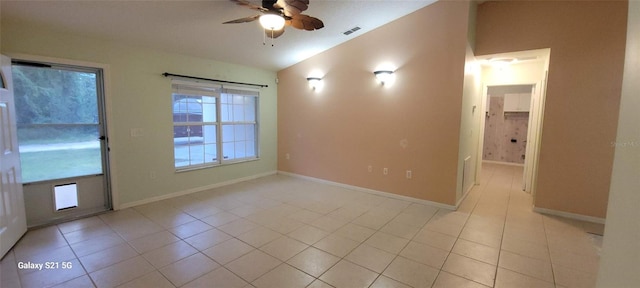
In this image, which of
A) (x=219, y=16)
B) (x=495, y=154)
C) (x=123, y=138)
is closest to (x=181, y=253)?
(x=123, y=138)

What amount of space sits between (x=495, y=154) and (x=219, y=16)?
8.00 metres

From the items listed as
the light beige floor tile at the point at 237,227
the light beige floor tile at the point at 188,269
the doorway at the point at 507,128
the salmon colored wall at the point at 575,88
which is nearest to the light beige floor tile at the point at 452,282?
the light beige floor tile at the point at 188,269

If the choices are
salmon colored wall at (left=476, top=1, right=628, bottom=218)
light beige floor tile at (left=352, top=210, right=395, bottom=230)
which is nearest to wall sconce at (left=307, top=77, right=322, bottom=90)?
light beige floor tile at (left=352, top=210, right=395, bottom=230)

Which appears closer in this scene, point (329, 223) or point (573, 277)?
point (573, 277)

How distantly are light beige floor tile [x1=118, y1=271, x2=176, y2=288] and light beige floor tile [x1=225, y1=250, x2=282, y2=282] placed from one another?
466mm

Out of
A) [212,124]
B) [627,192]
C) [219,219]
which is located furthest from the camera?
[212,124]

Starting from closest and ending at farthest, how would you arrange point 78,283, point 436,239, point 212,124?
point 78,283, point 436,239, point 212,124

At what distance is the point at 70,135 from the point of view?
3.28 metres

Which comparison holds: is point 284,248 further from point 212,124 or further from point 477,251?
point 212,124

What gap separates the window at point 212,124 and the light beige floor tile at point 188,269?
2.33 meters

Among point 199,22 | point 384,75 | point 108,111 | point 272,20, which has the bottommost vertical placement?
point 108,111

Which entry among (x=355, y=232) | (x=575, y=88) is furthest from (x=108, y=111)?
(x=575, y=88)

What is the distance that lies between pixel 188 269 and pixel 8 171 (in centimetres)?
202

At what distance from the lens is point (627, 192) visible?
1091 millimetres
